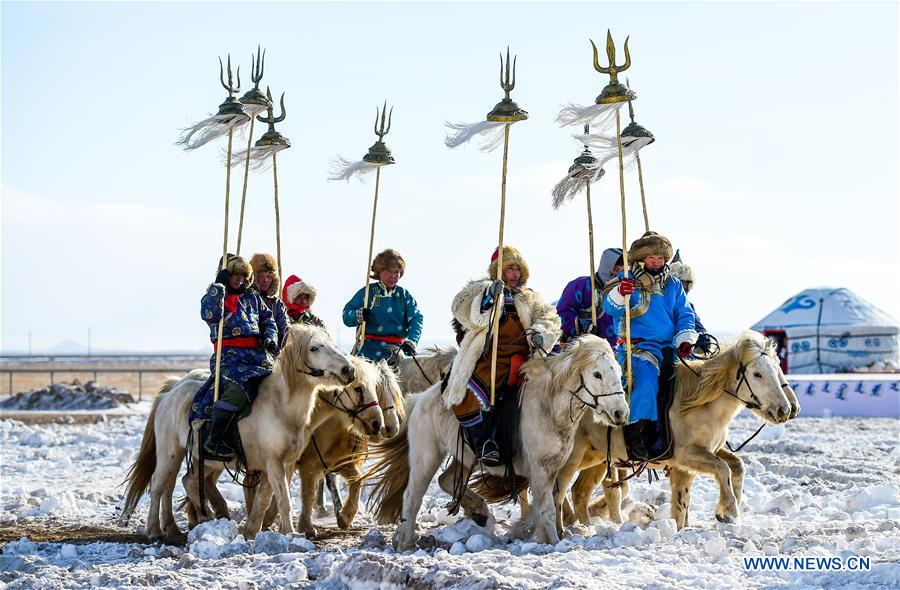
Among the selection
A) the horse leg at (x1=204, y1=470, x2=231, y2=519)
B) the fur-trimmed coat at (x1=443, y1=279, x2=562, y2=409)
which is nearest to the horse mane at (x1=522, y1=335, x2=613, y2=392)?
the fur-trimmed coat at (x1=443, y1=279, x2=562, y2=409)

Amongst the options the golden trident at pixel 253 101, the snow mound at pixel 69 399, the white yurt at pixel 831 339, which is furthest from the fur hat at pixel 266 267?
the white yurt at pixel 831 339

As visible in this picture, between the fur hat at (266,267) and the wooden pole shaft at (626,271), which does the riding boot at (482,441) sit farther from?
the fur hat at (266,267)

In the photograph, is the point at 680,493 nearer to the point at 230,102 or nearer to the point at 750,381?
the point at 750,381

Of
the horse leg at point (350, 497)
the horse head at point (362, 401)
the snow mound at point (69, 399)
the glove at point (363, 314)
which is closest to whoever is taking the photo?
the horse head at point (362, 401)

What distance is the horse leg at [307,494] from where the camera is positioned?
354 inches

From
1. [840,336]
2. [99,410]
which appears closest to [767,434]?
[99,410]

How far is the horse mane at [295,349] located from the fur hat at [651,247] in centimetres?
233

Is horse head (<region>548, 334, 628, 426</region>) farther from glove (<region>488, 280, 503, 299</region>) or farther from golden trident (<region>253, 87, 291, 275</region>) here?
golden trident (<region>253, 87, 291, 275</region>)

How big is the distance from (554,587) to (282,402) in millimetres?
3213

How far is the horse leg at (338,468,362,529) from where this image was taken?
943 centimetres

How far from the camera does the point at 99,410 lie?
2692cm

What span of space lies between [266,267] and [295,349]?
120 cm

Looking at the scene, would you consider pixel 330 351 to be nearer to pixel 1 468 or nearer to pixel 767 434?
pixel 1 468

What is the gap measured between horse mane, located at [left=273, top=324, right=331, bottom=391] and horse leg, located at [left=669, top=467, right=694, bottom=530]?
2.67 meters
